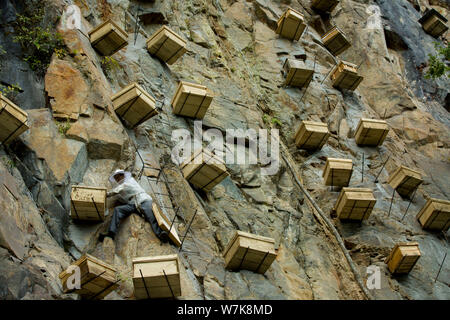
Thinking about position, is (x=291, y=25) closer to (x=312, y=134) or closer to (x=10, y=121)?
(x=312, y=134)

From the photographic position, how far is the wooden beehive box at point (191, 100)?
12016 mm

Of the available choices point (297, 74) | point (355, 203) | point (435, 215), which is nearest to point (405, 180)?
point (435, 215)

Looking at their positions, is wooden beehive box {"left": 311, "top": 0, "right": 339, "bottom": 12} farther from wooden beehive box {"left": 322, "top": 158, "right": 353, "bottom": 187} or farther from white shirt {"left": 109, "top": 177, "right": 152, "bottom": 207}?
white shirt {"left": 109, "top": 177, "right": 152, "bottom": 207}

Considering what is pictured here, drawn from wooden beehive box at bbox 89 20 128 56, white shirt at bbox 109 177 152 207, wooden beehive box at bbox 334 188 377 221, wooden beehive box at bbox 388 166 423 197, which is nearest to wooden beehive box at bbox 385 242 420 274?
wooden beehive box at bbox 334 188 377 221

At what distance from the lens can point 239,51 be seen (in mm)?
16156

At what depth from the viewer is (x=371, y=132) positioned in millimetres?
14773

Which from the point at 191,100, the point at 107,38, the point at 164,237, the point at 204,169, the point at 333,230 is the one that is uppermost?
the point at 107,38

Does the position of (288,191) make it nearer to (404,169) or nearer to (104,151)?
(404,169)

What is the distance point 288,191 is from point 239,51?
5.08 meters

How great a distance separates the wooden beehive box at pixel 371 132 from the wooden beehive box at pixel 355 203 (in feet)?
8.74

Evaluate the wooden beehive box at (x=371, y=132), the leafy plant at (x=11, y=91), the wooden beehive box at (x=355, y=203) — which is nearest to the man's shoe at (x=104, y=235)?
the leafy plant at (x=11, y=91)

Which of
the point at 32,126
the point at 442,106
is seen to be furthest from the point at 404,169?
the point at 32,126

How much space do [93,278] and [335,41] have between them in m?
12.2

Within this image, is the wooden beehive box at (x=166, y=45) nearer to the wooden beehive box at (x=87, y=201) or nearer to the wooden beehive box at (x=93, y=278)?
the wooden beehive box at (x=87, y=201)
